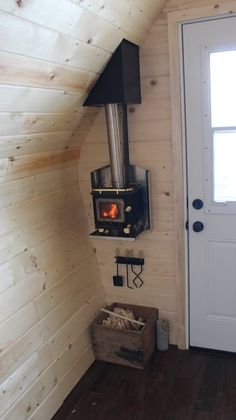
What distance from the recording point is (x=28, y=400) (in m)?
2.04

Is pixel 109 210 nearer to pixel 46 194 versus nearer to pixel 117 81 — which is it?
pixel 46 194

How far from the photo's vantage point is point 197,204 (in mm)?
2457

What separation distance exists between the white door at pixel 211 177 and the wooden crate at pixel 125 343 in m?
0.31

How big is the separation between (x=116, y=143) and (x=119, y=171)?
17cm

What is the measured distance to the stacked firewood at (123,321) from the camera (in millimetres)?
2650

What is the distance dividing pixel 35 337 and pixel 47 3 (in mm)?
1631

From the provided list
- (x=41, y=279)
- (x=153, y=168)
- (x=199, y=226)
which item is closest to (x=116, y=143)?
(x=153, y=168)

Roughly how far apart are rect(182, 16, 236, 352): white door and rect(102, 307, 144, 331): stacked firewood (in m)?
0.38

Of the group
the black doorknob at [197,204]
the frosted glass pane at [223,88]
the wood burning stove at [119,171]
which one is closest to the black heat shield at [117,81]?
the wood burning stove at [119,171]

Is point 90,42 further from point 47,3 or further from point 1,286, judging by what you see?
point 1,286

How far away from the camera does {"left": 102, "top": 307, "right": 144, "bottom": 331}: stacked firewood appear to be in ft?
8.70

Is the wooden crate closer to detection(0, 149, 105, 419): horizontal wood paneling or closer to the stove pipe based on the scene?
detection(0, 149, 105, 419): horizontal wood paneling

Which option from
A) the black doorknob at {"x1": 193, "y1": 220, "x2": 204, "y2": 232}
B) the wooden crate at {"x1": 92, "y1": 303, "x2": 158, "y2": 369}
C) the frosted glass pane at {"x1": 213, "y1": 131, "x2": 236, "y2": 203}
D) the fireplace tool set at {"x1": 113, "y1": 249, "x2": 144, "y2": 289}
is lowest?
the wooden crate at {"x1": 92, "y1": 303, "x2": 158, "y2": 369}

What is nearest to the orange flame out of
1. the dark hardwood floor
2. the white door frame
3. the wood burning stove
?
the wood burning stove
